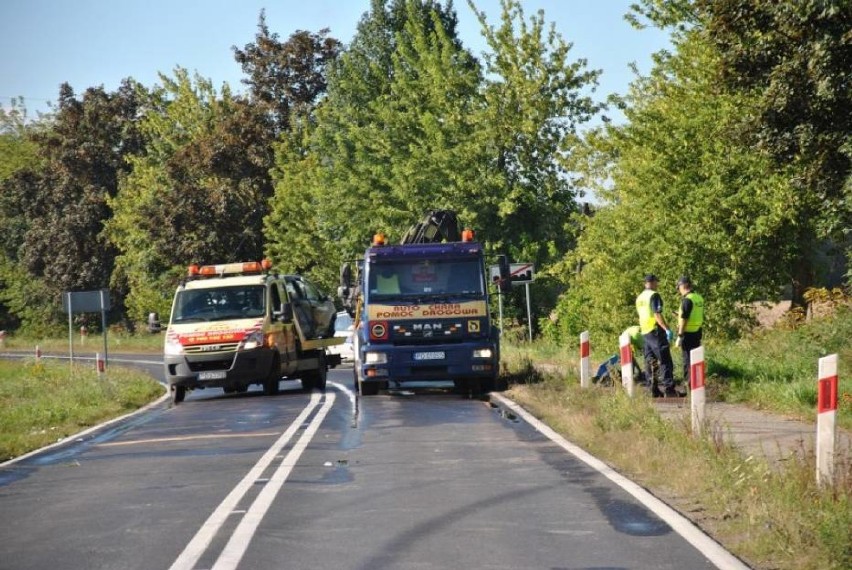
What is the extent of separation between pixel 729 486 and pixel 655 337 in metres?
10.0

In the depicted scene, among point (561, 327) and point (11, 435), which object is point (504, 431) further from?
point (561, 327)

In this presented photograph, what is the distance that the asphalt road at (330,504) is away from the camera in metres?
8.98

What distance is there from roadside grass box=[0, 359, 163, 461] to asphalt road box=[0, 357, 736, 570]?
71.6 inches

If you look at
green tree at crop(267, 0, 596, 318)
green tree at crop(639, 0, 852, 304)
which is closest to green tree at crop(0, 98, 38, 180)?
green tree at crop(267, 0, 596, 318)

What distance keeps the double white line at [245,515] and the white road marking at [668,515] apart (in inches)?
110

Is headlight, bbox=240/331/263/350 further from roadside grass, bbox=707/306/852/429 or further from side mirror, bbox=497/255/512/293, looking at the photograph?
roadside grass, bbox=707/306/852/429

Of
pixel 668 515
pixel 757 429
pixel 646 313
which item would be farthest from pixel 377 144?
pixel 668 515

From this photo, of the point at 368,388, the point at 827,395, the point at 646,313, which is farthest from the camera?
the point at 368,388

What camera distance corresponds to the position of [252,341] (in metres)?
26.7

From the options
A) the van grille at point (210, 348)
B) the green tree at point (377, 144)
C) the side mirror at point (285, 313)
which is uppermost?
the green tree at point (377, 144)

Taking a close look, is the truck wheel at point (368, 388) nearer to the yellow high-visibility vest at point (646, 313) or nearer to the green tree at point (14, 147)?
the yellow high-visibility vest at point (646, 313)

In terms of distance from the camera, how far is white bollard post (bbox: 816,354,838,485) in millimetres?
10453

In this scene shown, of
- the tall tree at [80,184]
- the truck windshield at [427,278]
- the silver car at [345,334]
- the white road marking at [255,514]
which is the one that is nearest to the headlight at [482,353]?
the truck windshield at [427,278]

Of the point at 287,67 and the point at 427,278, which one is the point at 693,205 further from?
the point at 287,67
